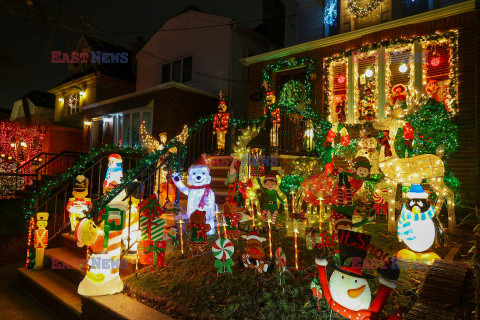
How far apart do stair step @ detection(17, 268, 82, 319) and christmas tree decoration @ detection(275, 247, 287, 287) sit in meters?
2.97

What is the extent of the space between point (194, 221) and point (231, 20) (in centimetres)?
1242

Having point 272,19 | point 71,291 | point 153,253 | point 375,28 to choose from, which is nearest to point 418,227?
point 153,253

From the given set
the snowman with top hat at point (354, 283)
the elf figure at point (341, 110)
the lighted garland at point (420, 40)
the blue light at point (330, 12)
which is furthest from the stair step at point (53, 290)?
the blue light at point (330, 12)

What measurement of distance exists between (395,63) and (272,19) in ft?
29.5

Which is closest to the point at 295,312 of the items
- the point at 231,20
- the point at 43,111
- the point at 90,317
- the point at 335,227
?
the point at 335,227

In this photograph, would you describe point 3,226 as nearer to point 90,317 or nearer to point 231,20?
point 90,317

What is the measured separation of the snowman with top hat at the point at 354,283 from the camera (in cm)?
249

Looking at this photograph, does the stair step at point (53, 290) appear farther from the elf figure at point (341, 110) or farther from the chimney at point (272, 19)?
the chimney at point (272, 19)

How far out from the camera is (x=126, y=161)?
13.1m

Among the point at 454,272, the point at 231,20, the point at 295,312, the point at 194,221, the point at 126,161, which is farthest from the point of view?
the point at 231,20

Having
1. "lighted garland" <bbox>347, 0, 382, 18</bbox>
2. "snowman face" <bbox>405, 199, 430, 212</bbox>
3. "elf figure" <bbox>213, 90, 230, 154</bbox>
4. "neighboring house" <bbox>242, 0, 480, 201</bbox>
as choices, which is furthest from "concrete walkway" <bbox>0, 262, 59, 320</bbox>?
"lighted garland" <bbox>347, 0, 382, 18</bbox>

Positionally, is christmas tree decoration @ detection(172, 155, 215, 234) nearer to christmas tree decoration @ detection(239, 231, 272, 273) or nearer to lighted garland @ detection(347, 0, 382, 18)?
christmas tree decoration @ detection(239, 231, 272, 273)

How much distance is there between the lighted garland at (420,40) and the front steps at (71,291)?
8384 mm

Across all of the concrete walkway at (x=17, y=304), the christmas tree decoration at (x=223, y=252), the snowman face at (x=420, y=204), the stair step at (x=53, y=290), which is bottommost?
the concrete walkway at (x=17, y=304)
